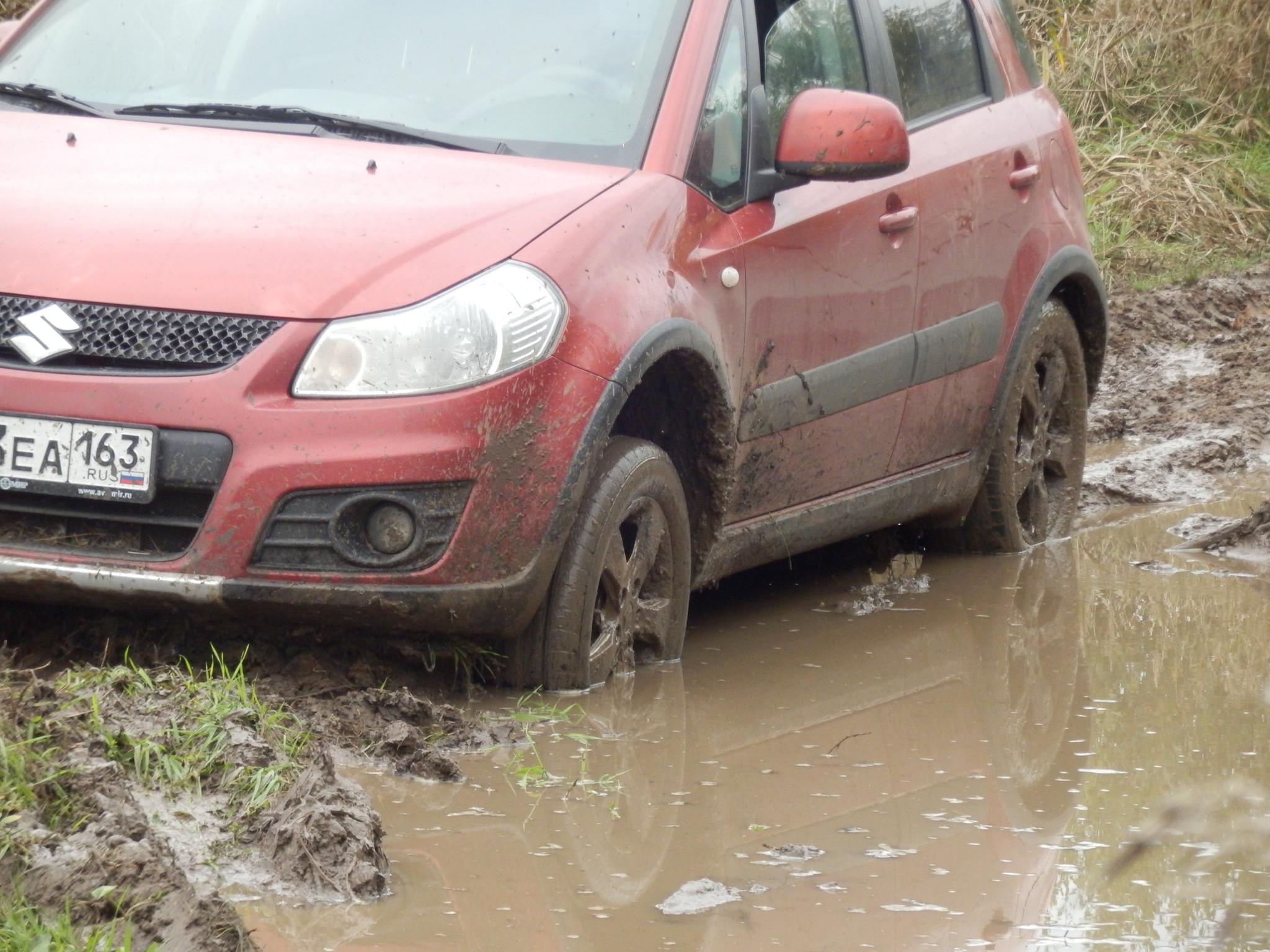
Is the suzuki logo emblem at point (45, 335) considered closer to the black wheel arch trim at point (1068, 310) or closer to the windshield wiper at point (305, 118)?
the windshield wiper at point (305, 118)

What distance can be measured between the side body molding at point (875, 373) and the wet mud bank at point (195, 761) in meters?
1.00

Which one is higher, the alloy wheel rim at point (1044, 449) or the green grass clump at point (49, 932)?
the green grass clump at point (49, 932)

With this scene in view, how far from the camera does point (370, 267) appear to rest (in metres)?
3.74

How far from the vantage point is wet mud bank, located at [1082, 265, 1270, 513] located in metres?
7.43

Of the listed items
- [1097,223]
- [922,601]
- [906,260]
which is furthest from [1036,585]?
[1097,223]

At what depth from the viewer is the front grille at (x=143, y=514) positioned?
142 inches

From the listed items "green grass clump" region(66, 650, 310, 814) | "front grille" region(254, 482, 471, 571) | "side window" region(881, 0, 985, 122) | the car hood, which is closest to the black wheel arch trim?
"side window" region(881, 0, 985, 122)

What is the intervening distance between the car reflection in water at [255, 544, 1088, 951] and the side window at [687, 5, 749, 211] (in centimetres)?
108

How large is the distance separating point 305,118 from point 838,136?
1149mm

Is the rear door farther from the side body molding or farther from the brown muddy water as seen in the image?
the brown muddy water

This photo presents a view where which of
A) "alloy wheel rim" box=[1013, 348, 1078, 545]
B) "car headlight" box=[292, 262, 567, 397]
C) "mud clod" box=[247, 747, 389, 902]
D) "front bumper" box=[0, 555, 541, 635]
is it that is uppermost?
"car headlight" box=[292, 262, 567, 397]

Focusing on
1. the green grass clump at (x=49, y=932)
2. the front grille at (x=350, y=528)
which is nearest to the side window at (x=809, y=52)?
the front grille at (x=350, y=528)

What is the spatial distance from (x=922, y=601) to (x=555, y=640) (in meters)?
1.79

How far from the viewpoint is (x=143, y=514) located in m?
3.66
